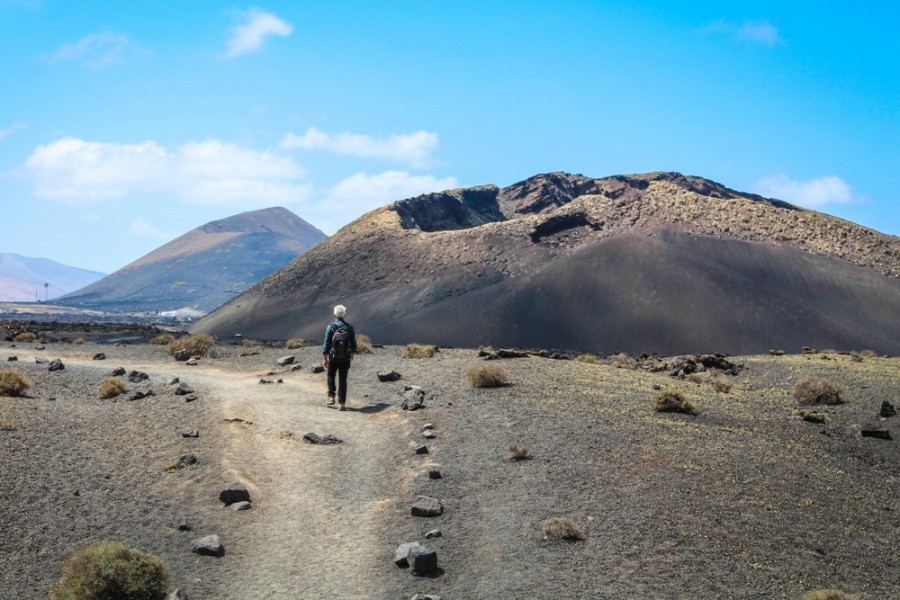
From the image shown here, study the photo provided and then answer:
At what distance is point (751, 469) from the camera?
481 inches

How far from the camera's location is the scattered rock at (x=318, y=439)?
13422 mm

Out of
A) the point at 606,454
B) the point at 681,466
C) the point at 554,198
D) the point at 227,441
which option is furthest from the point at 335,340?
the point at 554,198

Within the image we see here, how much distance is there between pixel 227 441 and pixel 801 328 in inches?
2343

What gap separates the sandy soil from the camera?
8.36m

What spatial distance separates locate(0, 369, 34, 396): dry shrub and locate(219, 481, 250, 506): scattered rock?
7.86 metres

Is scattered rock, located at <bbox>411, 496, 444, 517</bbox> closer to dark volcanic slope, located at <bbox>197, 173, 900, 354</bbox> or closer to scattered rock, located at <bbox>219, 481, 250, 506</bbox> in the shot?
scattered rock, located at <bbox>219, 481, 250, 506</bbox>

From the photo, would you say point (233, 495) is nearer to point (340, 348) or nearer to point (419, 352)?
point (340, 348)

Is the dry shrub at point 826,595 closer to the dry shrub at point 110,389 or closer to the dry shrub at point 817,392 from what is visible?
the dry shrub at point 817,392

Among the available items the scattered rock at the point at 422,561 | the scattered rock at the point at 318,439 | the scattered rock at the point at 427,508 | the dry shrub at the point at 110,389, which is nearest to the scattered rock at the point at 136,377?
the dry shrub at the point at 110,389

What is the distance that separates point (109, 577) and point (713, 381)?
18.8 m

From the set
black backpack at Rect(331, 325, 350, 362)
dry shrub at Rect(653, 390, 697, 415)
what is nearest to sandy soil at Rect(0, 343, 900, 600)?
dry shrub at Rect(653, 390, 697, 415)

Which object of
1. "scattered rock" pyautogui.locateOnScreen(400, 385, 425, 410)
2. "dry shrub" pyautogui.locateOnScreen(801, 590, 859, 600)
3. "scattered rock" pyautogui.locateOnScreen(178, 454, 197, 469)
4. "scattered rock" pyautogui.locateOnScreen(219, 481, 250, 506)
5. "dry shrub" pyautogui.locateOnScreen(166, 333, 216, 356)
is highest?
"dry shrub" pyautogui.locateOnScreen(166, 333, 216, 356)

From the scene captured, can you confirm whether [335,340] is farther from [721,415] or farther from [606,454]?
[721,415]

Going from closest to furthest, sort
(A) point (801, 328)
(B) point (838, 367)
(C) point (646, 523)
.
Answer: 1. (C) point (646, 523)
2. (B) point (838, 367)
3. (A) point (801, 328)
